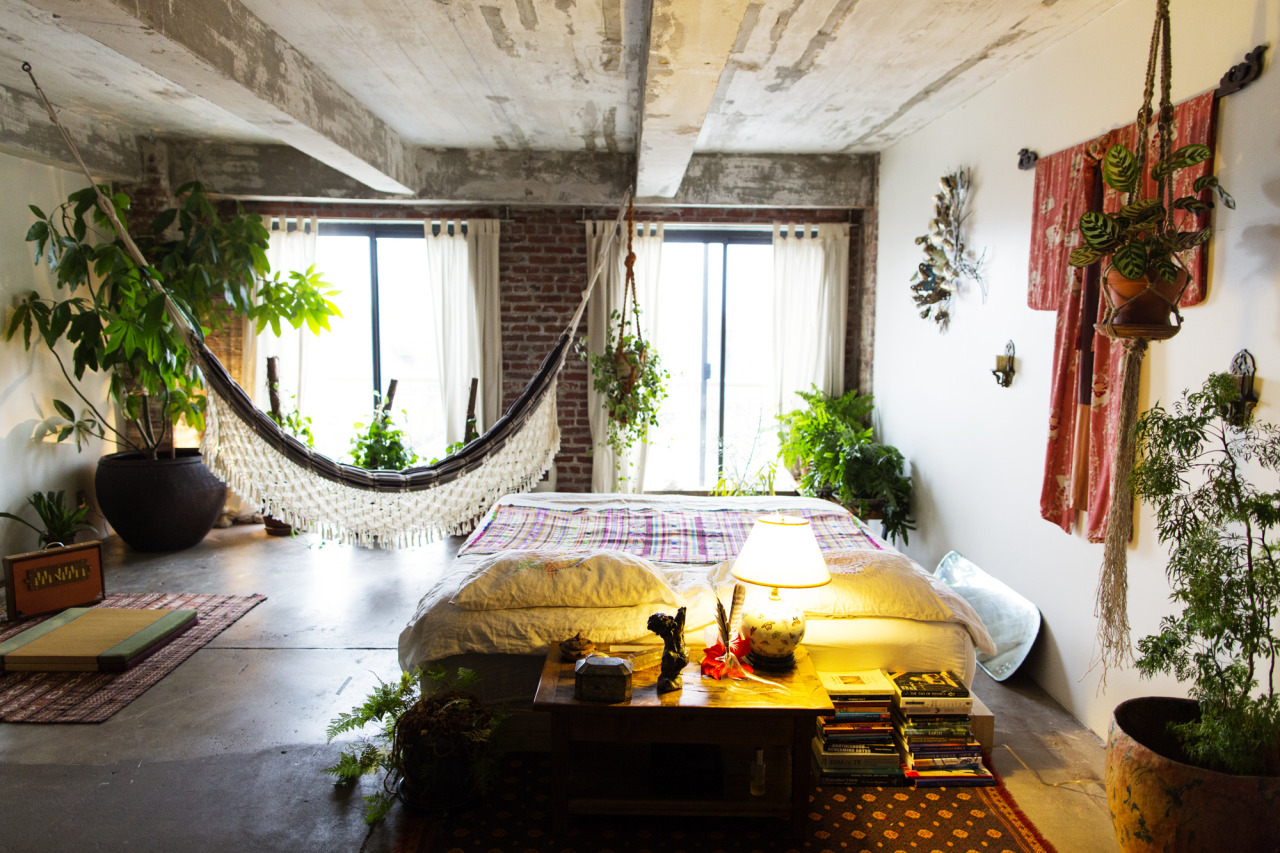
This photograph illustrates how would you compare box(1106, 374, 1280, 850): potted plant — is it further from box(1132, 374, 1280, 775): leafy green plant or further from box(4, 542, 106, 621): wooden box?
box(4, 542, 106, 621): wooden box

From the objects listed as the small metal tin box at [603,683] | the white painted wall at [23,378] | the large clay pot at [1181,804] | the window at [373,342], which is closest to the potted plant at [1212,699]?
the large clay pot at [1181,804]

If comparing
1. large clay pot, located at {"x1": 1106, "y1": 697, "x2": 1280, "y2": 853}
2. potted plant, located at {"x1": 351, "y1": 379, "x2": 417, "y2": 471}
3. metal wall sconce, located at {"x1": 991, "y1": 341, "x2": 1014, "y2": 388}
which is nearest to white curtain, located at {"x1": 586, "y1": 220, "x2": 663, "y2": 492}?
potted plant, located at {"x1": 351, "y1": 379, "x2": 417, "y2": 471}

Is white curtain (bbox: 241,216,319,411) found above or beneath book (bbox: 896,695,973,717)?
above

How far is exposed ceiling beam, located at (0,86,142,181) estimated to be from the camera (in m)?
3.62

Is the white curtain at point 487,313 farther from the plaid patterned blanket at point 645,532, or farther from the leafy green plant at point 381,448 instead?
the plaid patterned blanket at point 645,532

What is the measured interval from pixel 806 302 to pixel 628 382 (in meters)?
1.28

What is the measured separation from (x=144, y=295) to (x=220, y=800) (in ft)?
9.21

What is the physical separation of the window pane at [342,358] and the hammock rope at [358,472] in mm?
1616

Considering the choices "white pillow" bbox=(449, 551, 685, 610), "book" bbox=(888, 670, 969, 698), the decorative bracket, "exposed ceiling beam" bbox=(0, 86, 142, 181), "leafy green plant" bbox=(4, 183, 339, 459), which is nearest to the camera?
the decorative bracket

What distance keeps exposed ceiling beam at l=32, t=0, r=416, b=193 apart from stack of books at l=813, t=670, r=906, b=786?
242 cm

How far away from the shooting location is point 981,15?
8.11ft

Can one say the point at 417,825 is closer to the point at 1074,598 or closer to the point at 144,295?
the point at 1074,598

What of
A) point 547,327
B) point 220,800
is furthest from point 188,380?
point 220,800

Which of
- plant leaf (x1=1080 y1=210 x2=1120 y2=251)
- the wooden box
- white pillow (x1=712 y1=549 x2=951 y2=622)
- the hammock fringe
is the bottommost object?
the wooden box
